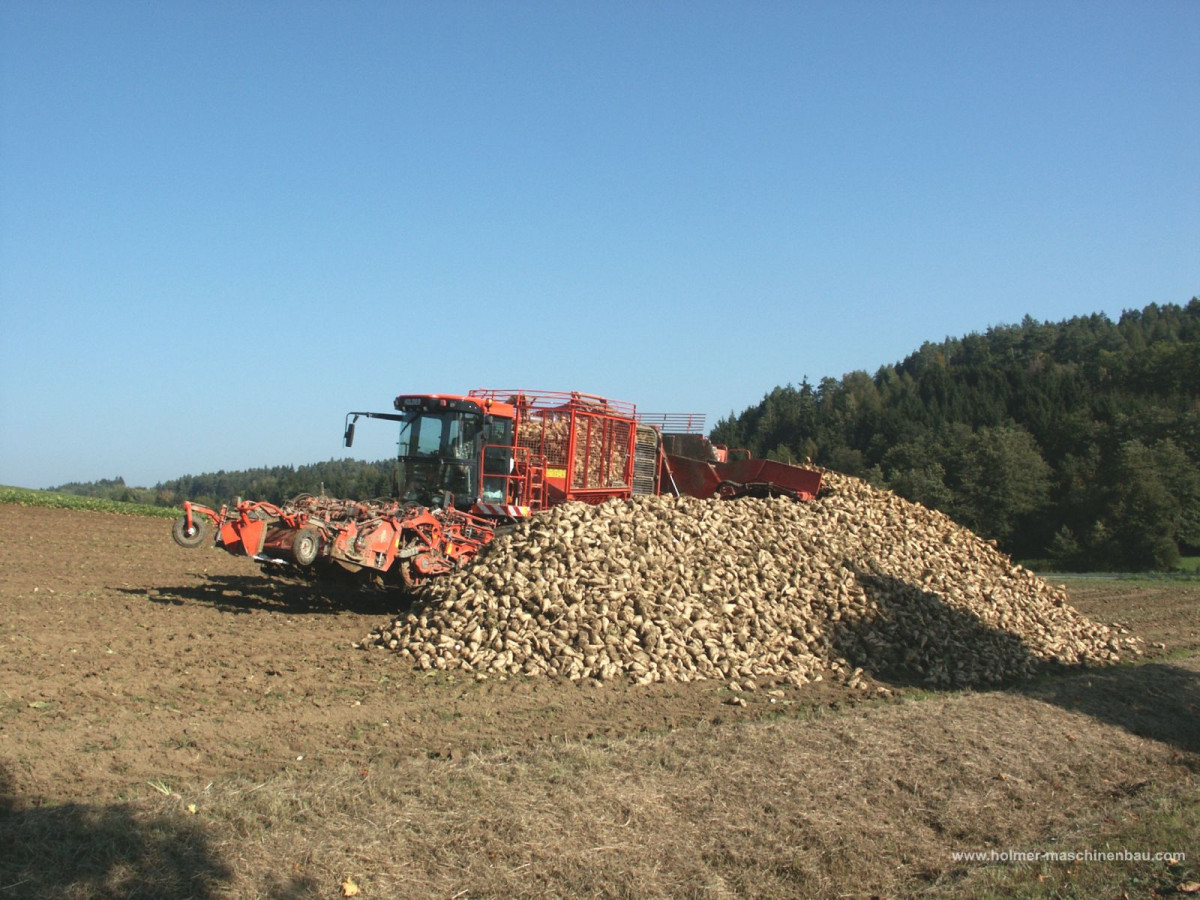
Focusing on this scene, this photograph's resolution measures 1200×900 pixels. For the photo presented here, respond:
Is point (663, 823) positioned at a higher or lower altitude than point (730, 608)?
lower

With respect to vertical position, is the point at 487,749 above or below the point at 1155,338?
below

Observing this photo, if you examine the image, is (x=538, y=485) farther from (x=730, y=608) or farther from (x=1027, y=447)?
(x=1027, y=447)

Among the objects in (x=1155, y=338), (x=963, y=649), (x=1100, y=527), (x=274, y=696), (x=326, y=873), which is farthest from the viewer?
(x=1155, y=338)

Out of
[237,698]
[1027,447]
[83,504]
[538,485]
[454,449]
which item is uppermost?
[1027,447]

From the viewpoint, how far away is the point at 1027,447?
5884 cm

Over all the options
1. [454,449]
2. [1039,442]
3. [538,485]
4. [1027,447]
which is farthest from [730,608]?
[1039,442]

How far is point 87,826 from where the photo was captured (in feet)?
15.6

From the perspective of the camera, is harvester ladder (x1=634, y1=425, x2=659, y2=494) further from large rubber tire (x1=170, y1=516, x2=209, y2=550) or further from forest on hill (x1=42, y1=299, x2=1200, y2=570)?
forest on hill (x1=42, y1=299, x2=1200, y2=570)

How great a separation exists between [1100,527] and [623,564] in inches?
1702

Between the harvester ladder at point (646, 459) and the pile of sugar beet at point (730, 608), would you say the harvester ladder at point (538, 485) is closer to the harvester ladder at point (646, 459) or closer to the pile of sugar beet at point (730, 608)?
the pile of sugar beet at point (730, 608)

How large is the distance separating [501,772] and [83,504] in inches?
1160

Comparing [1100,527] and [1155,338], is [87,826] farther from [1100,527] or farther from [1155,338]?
[1155,338]

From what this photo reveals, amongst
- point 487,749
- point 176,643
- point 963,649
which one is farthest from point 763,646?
point 176,643

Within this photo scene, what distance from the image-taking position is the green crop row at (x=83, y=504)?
2939 cm
